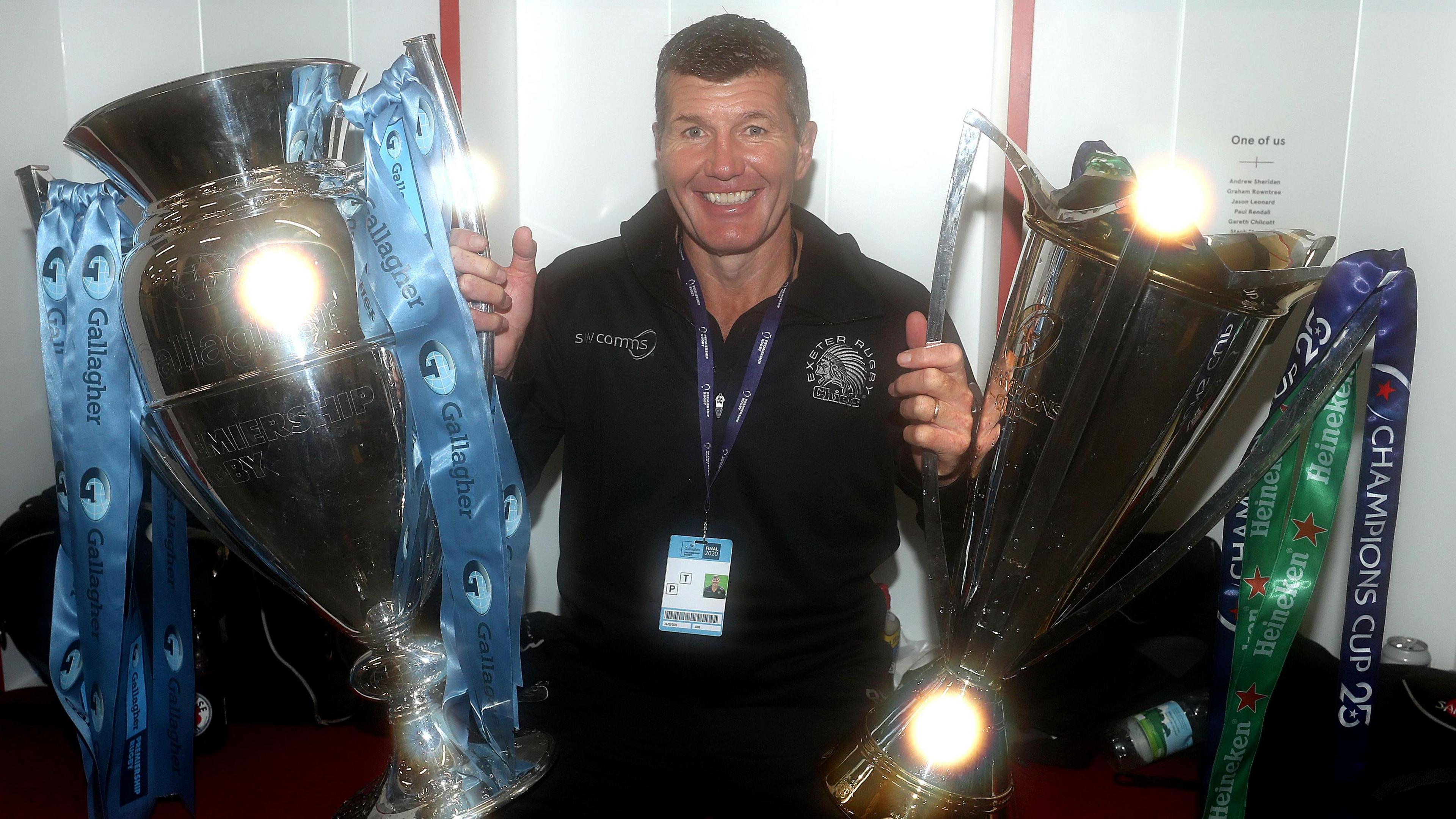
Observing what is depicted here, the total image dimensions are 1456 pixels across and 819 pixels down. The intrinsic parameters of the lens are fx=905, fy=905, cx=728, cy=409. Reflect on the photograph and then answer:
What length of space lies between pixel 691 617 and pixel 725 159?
0.76 meters

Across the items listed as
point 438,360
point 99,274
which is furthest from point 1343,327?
point 99,274

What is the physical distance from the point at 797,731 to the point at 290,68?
3.84ft

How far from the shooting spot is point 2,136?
169 centimetres

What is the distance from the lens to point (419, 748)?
114cm

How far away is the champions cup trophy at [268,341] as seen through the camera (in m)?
0.95

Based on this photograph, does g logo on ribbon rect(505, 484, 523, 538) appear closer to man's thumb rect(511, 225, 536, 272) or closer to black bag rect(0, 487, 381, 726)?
man's thumb rect(511, 225, 536, 272)

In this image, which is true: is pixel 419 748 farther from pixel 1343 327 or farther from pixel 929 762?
pixel 1343 327

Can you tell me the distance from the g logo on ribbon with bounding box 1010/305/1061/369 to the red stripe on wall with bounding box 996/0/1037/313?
0.72 metres

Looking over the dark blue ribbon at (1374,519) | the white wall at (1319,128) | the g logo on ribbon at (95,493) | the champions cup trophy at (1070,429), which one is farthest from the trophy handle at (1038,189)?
the g logo on ribbon at (95,493)

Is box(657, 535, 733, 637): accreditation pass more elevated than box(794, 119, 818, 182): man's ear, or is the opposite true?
box(794, 119, 818, 182): man's ear

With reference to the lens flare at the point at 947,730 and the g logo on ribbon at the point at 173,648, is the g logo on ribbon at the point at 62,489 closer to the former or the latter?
the g logo on ribbon at the point at 173,648

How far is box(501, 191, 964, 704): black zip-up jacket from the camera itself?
1.54m

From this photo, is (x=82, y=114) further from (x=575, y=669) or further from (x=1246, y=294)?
(x=1246, y=294)

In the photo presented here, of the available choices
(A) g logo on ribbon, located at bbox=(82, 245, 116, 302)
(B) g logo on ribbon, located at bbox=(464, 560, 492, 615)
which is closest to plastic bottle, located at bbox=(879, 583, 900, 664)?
(B) g logo on ribbon, located at bbox=(464, 560, 492, 615)
